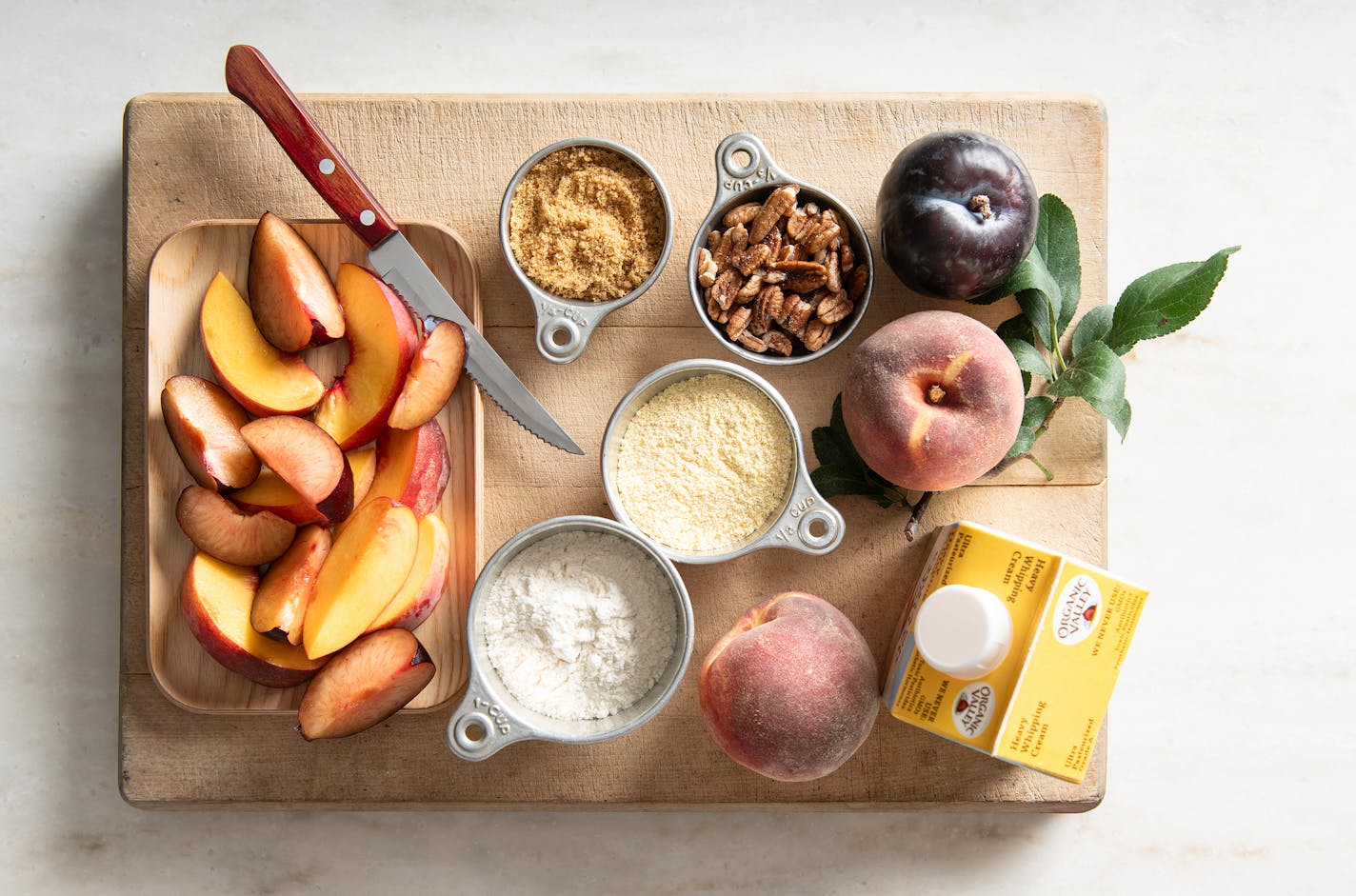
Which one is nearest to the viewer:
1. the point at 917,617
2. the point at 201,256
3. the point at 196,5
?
the point at 917,617

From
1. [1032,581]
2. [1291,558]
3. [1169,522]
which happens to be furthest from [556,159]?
[1291,558]

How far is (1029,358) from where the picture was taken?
106 cm

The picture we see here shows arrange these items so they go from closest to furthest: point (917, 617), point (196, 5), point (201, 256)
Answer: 1. point (917, 617)
2. point (201, 256)
3. point (196, 5)

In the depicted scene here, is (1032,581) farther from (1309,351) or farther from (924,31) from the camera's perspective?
(924,31)

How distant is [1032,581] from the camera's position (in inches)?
38.3

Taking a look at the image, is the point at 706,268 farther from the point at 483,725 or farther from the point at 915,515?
the point at 483,725

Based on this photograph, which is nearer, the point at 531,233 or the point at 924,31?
the point at 531,233

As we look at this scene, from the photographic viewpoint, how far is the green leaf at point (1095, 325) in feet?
3.54

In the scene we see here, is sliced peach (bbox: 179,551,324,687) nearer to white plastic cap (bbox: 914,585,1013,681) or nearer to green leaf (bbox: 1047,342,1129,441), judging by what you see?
white plastic cap (bbox: 914,585,1013,681)

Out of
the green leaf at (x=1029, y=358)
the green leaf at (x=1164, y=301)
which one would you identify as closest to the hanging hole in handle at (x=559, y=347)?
the green leaf at (x=1029, y=358)

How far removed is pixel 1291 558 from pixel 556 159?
3.22ft

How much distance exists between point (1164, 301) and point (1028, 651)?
0.38 meters

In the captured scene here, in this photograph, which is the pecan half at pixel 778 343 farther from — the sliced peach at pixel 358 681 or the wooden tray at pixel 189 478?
the sliced peach at pixel 358 681

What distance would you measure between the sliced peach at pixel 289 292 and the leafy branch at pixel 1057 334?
0.52 m
